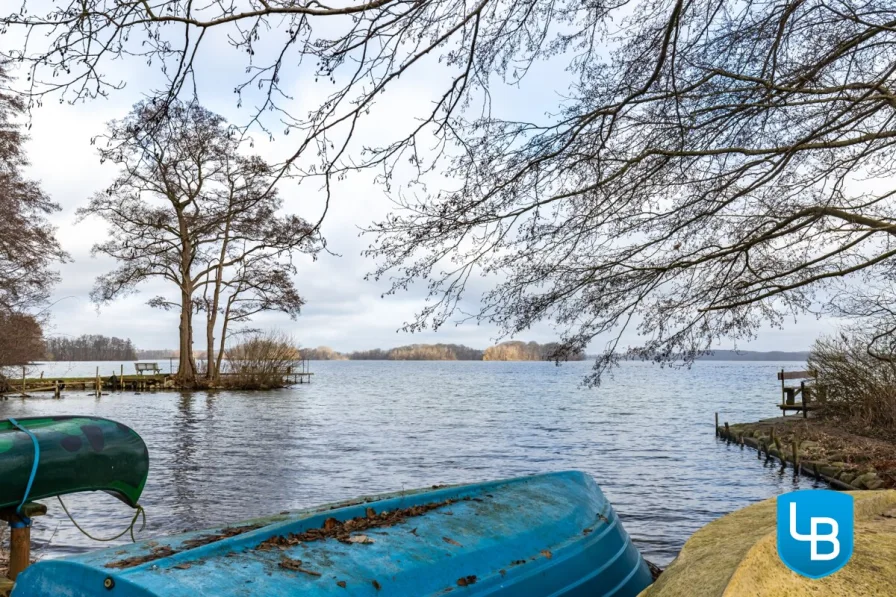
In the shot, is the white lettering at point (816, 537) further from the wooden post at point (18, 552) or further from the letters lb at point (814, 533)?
the wooden post at point (18, 552)

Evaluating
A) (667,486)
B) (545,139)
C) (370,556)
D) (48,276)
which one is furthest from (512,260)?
(48,276)

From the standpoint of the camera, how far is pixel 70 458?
5355 mm

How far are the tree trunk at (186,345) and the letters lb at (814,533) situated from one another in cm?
3202

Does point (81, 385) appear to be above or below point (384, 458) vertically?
above

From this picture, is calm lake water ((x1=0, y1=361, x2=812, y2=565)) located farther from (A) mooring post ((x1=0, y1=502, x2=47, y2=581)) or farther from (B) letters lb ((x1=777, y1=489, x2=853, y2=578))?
(B) letters lb ((x1=777, y1=489, x2=853, y2=578))

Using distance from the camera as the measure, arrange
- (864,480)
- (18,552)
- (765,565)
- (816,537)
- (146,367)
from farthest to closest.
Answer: (146,367) → (864,480) → (18,552) → (816,537) → (765,565)

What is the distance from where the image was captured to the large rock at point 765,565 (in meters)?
1.52

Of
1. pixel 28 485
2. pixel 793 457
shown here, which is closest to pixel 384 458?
pixel 793 457

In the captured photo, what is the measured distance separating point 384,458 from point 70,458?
36.8 ft

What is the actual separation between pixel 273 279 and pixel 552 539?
2922 centimetres

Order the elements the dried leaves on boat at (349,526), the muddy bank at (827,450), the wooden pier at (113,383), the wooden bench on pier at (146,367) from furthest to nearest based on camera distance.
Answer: the wooden bench on pier at (146,367) < the wooden pier at (113,383) < the muddy bank at (827,450) < the dried leaves on boat at (349,526)

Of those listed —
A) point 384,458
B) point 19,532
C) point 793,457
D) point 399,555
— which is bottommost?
point 384,458

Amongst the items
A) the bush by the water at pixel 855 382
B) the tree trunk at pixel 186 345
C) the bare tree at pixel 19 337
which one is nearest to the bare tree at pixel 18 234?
the bare tree at pixel 19 337

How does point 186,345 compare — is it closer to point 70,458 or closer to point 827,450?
point 827,450
